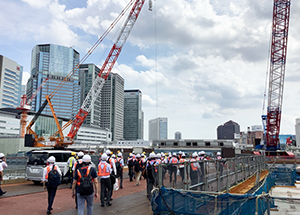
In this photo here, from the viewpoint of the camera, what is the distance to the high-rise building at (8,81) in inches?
6545

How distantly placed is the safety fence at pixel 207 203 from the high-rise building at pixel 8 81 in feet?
613

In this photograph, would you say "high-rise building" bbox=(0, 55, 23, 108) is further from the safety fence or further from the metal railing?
the safety fence

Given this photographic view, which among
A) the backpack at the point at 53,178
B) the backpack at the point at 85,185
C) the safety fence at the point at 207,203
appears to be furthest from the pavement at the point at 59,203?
the backpack at the point at 85,185

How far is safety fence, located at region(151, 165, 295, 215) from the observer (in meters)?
5.83

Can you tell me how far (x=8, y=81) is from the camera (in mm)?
171375

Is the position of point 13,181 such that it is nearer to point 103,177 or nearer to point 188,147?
point 103,177

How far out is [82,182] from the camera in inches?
261

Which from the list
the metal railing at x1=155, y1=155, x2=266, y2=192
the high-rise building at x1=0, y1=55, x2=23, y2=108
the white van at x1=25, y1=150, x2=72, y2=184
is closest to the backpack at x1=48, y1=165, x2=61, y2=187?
the metal railing at x1=155, y1=155, x2=266, y2=192

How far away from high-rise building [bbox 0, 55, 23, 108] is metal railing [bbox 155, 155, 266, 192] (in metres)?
185

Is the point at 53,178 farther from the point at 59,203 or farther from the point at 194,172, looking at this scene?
the point at 194,172

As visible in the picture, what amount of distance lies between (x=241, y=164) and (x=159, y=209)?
857cm

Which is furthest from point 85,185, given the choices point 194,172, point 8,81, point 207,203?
A: point 8,81

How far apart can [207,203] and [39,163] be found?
10557 mm

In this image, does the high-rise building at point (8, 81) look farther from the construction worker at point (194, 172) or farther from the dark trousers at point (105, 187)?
the construction worker at point (194, 172)
